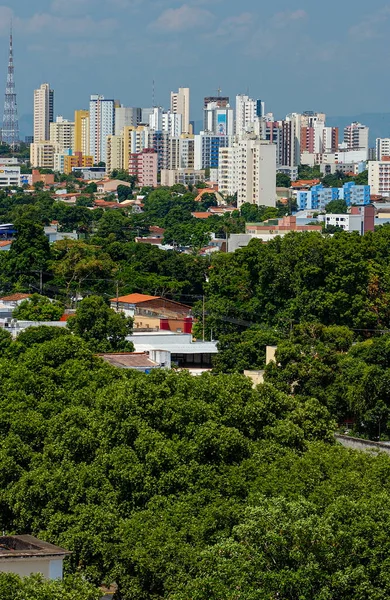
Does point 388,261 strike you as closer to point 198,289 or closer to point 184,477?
point 198,289

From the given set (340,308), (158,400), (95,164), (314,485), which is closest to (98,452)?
(158,400)

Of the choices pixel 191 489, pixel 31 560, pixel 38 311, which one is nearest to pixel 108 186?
pixel 38 311

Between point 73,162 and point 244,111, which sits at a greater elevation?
point 244,111

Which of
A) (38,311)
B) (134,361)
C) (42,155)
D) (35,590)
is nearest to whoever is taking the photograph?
(35,590)

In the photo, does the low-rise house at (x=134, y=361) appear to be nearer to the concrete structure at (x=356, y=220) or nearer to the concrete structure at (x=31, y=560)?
the concrete structure at (x=31, y=560)

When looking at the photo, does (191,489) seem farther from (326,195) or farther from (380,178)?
(380,178)

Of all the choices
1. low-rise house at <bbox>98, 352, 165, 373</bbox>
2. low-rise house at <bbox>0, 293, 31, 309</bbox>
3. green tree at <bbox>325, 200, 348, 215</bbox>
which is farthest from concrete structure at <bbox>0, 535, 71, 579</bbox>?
green tree at <bbox>325, 200, 348, 215</bbox>
